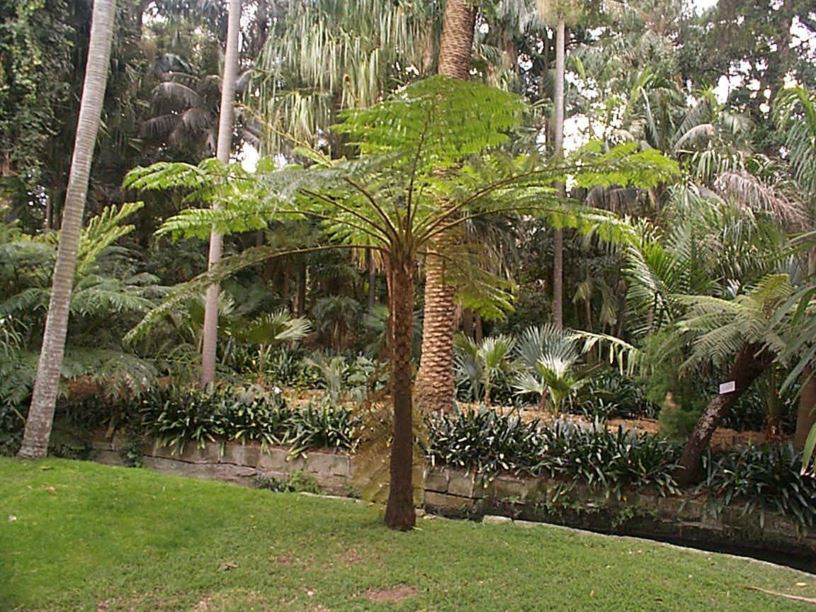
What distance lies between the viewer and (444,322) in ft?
23.1

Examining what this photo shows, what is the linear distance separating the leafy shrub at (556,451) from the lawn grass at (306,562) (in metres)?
1.20

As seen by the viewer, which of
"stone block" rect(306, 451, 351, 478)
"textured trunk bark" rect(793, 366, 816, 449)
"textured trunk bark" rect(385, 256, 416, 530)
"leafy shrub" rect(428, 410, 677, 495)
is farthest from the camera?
"stone block" rect(306, 451, 351, 478)

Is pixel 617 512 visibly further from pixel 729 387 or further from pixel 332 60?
pixel 332 60

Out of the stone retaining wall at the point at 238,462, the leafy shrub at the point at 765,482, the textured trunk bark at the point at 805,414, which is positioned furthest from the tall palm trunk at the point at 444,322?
the textured trunk bark at the point at 805,414

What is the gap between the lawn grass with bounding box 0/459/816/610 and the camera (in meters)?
3.09

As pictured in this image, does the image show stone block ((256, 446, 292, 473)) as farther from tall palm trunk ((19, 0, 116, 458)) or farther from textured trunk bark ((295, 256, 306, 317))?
textured trunk bark ((295, 256, 306, 317))

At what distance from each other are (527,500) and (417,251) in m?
2.90

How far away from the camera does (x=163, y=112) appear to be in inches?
553

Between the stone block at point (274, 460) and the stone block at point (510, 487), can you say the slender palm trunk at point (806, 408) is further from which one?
the stone block at point (274, 460)

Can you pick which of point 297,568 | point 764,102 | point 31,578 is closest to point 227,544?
point 297,568

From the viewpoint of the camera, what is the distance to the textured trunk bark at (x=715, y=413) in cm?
535

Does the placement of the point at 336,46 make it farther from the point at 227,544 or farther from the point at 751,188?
the point at 227,544

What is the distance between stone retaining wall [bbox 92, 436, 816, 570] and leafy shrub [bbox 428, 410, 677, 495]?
0.11m

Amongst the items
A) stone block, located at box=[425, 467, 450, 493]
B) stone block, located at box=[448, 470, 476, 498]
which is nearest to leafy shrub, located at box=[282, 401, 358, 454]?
stone block, located at box=[425, 467, 450, 493]
